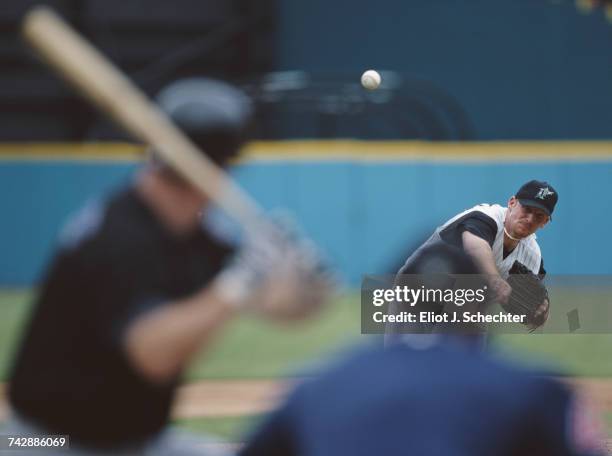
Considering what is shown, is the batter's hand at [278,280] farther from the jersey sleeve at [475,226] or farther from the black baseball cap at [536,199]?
the black baseball cap at [536,199]

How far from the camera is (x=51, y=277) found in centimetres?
247

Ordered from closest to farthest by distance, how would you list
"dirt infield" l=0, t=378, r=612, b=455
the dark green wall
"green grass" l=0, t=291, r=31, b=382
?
"dirt infield" l=0, t=378, r=612, b=455, "green grass" l=0, t=291, r=31, b=382, the dark green wall

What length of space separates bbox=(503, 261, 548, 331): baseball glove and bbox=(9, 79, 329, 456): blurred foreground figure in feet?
7.51

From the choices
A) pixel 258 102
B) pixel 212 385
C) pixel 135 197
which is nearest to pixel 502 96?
pixel 258 102

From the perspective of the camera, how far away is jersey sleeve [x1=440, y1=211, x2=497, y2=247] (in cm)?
468

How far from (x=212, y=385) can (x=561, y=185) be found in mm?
5786

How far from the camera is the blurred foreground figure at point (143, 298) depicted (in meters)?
2.33

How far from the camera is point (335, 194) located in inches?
566

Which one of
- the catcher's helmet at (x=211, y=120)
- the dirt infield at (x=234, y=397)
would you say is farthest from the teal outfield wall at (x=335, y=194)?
the catcher's helmet at (x=211, y=120)

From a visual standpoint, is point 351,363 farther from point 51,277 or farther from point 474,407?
point 51,277

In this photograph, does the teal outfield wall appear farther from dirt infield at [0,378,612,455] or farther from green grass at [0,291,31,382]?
dirt infield at [0,378,612,455]

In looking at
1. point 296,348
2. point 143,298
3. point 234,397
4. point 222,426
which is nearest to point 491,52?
point 296,348

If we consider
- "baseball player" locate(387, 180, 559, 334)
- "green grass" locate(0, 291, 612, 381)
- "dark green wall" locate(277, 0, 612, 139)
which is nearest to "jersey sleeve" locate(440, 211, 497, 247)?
"baseball player" locate(387, 180, 559, 334)

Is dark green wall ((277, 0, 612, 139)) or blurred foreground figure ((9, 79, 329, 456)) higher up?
dark green wall ((277, 0, 612, 139))
